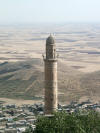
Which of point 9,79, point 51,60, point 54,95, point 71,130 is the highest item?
point 9,79

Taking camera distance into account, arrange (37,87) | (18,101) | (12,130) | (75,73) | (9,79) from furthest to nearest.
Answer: (75,73) < (9,79) < (37,87) < (18,101) < (12,130)

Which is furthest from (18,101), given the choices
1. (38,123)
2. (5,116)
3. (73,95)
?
(38,123)

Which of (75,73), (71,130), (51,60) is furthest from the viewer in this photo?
(75,73)

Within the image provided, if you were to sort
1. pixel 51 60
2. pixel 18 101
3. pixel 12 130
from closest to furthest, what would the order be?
pixel 51 60, pixel 12 130, pixel 18 101

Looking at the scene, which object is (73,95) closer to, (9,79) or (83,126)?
(9,79)

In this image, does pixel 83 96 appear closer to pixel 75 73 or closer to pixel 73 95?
pixel 73 95

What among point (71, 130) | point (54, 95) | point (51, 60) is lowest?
point (71, 130)

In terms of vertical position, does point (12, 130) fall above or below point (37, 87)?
below

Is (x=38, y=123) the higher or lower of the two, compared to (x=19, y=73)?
lower

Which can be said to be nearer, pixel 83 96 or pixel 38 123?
pixel 38 123

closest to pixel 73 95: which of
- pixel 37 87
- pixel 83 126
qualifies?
pixel 37 87
